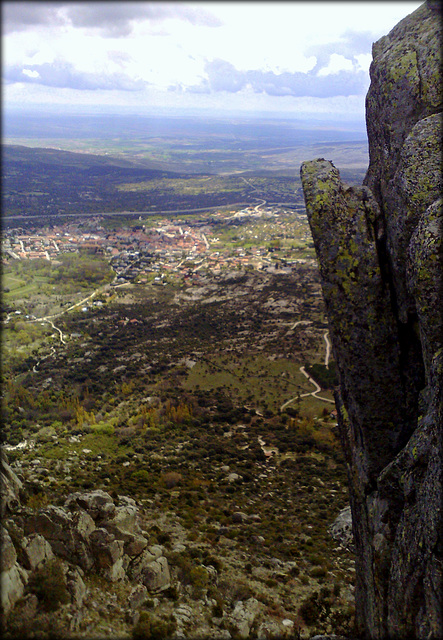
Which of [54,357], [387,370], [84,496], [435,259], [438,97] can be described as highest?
[438,97]

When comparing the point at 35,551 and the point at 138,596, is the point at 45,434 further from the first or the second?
the point at 138,596

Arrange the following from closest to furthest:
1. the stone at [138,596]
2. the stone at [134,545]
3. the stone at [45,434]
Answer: the stone at [138,596]
the stone at [134,545]
the stone at [45,434]

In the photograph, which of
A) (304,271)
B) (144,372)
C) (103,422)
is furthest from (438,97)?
(304,271)

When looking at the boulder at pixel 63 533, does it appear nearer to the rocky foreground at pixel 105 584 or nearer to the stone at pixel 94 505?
the rocky foreground at pixel 105 584

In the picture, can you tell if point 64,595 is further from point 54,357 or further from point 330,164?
point 54,357

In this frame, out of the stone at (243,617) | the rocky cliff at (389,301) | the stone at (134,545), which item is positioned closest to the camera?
the rocky cliff at (389,301)

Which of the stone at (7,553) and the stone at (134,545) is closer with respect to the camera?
the stone at (7,553)

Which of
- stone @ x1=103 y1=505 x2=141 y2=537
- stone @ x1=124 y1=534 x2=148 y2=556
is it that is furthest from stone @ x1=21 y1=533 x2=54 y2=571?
stone @ x1=124 y1=534 x2=148 y2=556

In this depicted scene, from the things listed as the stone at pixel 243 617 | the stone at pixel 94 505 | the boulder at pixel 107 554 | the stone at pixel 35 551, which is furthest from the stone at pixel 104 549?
the stone at pixel 243 617
